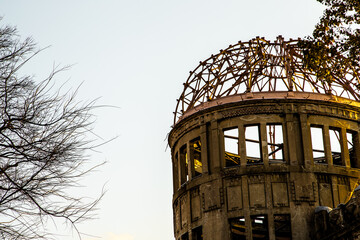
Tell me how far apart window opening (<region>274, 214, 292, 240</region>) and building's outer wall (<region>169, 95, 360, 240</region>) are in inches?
34.2

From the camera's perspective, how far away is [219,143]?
1551 inches

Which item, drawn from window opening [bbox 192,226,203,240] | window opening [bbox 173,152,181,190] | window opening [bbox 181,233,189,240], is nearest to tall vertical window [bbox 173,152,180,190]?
window opening [bbox 173,152,181,190]

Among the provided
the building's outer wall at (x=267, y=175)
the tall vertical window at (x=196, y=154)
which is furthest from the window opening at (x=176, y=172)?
the building's outer wall at (x=267, y=175)

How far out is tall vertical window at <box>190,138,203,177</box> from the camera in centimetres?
4062

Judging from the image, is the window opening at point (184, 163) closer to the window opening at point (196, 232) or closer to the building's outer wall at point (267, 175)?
the building's outer wall at point (267, 175)

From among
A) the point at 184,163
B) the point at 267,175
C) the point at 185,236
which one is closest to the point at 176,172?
the point at 184,163

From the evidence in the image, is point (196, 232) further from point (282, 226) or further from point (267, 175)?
point (267, 175)

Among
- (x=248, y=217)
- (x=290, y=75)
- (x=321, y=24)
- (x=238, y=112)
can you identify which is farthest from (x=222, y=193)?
(x=321, y=24)

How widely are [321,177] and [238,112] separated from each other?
5.71 m

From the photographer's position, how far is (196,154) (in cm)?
4316

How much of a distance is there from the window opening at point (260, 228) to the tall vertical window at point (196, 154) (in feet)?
15.3

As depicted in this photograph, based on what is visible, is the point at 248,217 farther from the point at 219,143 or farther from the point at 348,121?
the point at 348,121

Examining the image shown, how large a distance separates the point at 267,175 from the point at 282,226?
2839mm

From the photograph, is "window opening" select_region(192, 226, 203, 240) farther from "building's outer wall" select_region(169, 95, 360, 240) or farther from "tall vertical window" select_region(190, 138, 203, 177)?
"tall vertical window" select_region(190, 138, 203, 177)
